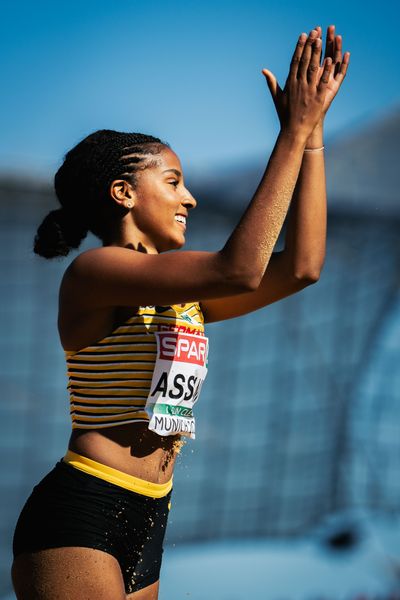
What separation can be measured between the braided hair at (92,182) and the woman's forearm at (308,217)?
47 centimetres

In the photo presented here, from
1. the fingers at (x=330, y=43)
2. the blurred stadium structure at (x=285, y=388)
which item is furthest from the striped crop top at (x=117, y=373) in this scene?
the blurred stadium structure at (x=285, y=388)

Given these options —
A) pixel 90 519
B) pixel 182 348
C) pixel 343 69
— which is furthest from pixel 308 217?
pixel 90 519

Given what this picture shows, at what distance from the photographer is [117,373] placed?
2.91 meters

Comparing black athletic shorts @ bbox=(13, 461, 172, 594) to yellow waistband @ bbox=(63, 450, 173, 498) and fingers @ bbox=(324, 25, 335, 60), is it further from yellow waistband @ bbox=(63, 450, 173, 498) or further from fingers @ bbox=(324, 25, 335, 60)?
fingers @ bbox=(324, 25, 335, 60)

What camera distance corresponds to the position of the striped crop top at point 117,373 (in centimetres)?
290

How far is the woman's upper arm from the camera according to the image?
2.67 m

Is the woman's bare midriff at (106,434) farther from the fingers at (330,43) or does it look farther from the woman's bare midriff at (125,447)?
the fingers at (330,43)

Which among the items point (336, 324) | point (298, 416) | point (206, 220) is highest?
point (206, 220)

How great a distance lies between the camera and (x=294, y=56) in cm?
281

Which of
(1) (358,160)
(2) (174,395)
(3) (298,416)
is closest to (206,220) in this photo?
(1) (358,160)

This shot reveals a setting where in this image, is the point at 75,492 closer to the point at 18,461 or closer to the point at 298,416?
the point at 18,461

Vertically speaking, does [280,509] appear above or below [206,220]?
below

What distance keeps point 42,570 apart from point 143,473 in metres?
0.41

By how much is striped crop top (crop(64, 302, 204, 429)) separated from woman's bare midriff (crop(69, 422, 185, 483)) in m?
0.03
